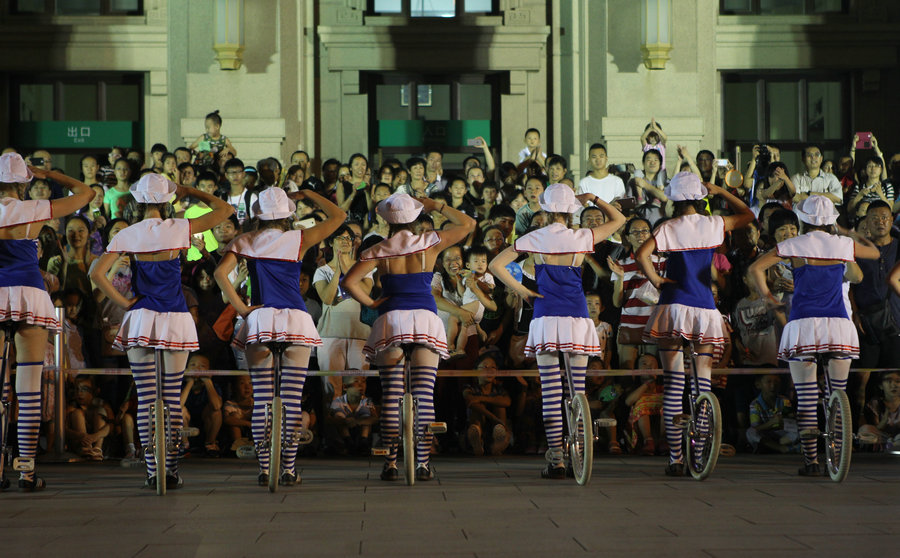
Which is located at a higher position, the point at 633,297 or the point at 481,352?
the point at 633,297

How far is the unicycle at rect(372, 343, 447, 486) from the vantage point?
938 centimetres

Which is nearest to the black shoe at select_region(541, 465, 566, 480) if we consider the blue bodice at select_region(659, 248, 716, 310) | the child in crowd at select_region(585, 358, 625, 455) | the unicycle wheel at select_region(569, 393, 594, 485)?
the unicycle wheel at select_region(569, 393, 594, 485)

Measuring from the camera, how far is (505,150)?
22.2 m

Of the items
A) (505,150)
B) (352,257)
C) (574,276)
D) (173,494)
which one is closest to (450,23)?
(505,150)

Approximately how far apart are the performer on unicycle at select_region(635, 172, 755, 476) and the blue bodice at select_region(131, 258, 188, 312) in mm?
3470

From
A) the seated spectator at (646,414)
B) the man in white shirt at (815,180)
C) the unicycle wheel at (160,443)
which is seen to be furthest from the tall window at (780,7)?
the unicycle wheel at (160,443)

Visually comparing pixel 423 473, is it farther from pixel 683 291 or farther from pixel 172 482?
pixel 683 291

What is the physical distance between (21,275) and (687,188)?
16.2 ft

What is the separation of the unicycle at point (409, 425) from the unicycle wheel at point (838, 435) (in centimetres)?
287

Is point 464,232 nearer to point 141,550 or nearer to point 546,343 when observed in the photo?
point 546,343

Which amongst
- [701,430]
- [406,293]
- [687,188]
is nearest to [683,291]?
[687,188]

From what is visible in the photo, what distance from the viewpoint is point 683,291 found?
1004cm

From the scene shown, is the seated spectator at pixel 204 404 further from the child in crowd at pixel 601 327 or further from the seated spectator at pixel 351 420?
the child in crowd at pixel 601 327

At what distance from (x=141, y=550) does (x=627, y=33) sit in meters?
15.5
